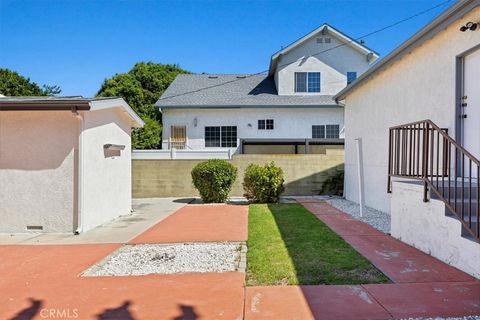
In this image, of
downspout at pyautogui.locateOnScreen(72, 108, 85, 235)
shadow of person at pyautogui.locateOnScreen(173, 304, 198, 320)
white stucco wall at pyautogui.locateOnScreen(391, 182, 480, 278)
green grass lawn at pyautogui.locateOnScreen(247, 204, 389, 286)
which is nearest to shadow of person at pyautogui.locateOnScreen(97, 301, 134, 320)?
shadow of person at pyautogui.locateOnScreen(173, 304, 198, 320)

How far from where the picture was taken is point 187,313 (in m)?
3.73

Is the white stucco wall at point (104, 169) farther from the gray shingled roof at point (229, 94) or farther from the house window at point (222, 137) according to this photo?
the gray shingled roof at point (229, 94)

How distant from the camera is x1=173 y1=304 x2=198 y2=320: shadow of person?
11.9 ft

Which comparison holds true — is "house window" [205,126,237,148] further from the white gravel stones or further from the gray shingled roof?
the white gravel stones

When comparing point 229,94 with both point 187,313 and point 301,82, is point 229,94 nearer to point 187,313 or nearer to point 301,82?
point 301,82

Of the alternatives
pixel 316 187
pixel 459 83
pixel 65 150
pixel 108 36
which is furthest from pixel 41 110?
pixel 108 36

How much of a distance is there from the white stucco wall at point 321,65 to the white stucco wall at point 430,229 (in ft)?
49.7

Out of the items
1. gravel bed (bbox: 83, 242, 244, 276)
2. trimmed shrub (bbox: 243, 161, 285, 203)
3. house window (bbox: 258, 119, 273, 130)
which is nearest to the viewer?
gravel bed (bbox: 83, 242, 244, 276)

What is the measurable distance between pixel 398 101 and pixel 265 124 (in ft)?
38.5

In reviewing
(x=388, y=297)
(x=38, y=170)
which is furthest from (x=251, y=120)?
(x=388, y=297)

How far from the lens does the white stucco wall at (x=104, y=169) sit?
851 centimetres

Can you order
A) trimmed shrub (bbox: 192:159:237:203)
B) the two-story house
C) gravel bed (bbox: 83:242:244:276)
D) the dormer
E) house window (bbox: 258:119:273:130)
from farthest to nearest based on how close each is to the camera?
the dormer < house window (bbox: 258:119:273:130) < the two-story house < trimmed shrub (bbox: 192:159:237:203) < gravel bed (bbox: 83:242:244:276)

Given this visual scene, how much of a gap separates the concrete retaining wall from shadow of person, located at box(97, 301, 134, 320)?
1186 cm

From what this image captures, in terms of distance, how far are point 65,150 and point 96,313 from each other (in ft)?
18.1
